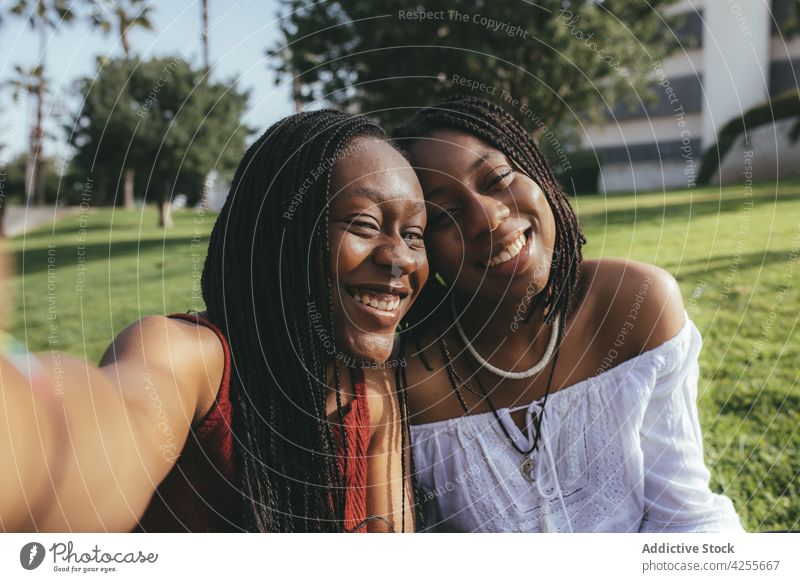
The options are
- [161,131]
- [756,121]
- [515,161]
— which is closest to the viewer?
[515,161]

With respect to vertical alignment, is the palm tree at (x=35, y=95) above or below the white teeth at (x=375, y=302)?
above

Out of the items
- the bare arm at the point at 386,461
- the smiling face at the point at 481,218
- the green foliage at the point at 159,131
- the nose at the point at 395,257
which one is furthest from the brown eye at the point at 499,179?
the green foliage at the point at 159,131

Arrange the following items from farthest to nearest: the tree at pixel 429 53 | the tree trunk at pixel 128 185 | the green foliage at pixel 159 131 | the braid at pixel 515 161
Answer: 1. the tree trunk at pixel 128 185
2. the green foliage at pixel 159 131
3. the tree at pixel 429 53
4. the braid at pixel 515 161

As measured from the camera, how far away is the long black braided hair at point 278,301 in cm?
137

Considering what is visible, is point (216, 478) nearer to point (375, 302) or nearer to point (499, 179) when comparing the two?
point (375, 302)

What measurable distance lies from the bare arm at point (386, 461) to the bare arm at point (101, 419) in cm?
52

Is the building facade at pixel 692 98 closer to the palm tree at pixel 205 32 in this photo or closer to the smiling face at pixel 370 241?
the palm tree at pixel 205 32

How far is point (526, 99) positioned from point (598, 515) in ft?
10.8

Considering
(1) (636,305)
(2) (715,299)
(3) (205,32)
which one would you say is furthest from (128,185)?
(2) (715,299)

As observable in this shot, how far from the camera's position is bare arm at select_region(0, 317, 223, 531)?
3.52ft

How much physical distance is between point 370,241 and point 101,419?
23.4 inches

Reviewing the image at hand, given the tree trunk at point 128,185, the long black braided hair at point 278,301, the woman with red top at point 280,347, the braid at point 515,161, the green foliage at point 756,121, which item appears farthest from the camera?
the green foliage at point 756,121

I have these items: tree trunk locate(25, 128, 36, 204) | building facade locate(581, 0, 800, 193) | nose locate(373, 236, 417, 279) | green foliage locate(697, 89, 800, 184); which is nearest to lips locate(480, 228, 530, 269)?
nose locate(373, 236, 417, 279)

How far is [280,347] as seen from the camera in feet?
4.60
